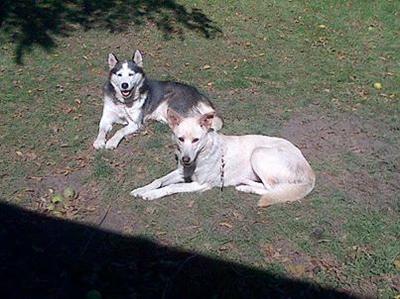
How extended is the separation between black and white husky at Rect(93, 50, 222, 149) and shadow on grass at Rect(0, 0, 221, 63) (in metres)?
3.10

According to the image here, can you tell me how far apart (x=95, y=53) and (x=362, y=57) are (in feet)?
14.4

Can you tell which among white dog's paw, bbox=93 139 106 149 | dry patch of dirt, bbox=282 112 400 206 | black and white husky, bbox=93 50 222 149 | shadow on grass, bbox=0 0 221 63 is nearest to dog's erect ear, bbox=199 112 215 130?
dry patch of dirt, bbox=282 112 400 206

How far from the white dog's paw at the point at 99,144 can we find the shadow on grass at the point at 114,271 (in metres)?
1.67

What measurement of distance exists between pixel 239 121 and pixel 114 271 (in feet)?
10.6

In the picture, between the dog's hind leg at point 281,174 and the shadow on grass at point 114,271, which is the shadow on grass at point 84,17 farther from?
the shadow on grass at point 114,271

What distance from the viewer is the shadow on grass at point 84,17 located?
10.2 metres

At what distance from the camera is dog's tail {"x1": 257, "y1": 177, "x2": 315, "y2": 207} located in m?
5.15

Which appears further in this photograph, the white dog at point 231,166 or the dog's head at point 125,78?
the dog's head at point 125,78

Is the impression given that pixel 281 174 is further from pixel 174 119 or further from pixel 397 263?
pixel 397 263

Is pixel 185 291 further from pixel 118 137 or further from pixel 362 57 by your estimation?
Result: pixel 362 57

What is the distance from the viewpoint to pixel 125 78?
6.96 meters

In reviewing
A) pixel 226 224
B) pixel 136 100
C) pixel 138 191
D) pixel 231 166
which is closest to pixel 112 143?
pixel 136 100

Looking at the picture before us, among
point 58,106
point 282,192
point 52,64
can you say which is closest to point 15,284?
point 282,192

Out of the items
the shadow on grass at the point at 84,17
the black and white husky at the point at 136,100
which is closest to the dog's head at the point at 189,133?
the black and white husky at the point at 136,100
